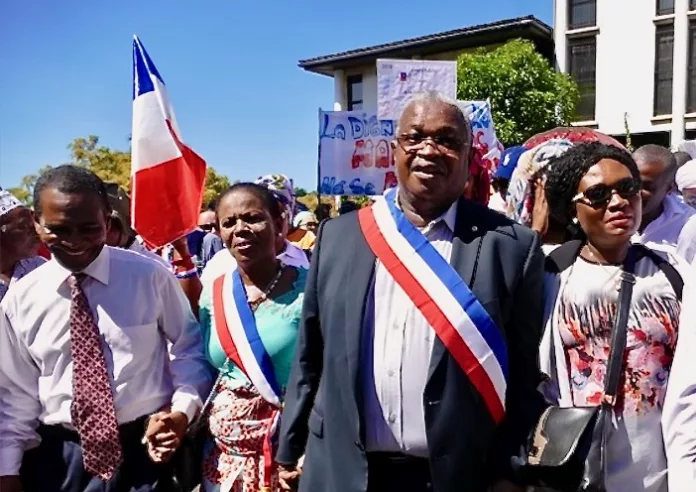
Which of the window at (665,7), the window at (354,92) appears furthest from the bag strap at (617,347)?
the window at (354,92)

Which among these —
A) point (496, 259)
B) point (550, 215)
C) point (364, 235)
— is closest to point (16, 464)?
point (364, 235)

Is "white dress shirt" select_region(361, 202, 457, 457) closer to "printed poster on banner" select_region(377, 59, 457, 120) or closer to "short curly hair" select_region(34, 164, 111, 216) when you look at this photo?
"short curly hair" select_region(34, 164, 111, 216)

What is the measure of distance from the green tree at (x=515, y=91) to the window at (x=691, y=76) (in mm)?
4779

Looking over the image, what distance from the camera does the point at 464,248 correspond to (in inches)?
86.0

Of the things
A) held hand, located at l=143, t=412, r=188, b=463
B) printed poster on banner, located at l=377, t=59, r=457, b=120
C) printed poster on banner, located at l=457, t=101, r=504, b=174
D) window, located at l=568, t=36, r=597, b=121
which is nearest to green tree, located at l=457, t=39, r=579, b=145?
window, located at l=568, t=36, r=597, b=121

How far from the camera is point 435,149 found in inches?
87.8

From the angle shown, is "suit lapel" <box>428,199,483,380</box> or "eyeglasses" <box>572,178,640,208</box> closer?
"suit lapel" <box>428,199,483,380</box>

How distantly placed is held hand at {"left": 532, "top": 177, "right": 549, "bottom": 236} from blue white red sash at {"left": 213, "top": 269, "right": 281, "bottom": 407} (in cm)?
117

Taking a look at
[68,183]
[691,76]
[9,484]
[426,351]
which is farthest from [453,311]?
[691,76]

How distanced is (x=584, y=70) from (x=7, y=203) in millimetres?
24008

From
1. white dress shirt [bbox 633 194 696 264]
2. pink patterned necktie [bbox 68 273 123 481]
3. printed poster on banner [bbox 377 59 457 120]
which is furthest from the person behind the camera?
printed poster on banner [bbox 377 59 457 120]

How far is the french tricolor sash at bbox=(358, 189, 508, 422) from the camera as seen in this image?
6.78 feet

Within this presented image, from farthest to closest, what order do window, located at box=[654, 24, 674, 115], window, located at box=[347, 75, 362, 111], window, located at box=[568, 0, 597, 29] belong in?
window, located at box=[347, 75, 362, 111], window, located at box=[568, 0, 597, 29], window, located at box=[654, 24, 674, 115]

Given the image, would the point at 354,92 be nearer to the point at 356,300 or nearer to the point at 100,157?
the point at 100,157
